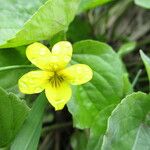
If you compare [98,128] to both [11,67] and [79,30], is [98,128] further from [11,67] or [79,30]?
[79,30]

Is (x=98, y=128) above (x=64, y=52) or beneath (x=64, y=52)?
beneath

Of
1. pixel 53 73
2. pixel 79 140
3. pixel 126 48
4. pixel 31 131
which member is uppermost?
pixel 53 73

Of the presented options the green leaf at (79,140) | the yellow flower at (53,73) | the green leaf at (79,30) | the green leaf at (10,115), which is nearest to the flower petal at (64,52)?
the yellow flower at (53,73)

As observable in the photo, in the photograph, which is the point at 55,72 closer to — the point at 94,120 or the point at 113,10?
the point at 94,120

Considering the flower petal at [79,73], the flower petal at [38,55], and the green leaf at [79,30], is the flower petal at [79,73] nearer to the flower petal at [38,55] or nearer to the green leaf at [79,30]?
the flower petal at [38,55]

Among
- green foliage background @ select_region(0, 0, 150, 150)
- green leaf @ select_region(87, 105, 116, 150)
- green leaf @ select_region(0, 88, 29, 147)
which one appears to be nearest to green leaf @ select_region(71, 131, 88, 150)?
green foliage background @ select_region(0, 0, 150, 150)

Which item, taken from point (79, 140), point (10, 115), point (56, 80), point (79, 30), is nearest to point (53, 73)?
point (56, 80)
